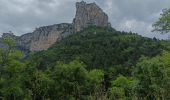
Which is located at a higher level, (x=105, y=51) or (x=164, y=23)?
(x=105, y=51)

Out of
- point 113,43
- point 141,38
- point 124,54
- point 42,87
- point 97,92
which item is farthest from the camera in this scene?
point 141,38

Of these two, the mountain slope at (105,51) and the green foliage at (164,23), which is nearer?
the green foliage at (164,23)

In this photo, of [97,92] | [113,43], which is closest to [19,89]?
[97,92]

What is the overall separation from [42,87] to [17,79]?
6539mm

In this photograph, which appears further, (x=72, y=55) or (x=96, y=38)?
(x=96, y=38)

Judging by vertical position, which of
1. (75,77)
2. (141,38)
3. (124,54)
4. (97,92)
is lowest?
(97,92)

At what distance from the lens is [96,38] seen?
498 ft

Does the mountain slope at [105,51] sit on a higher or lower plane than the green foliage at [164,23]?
higher

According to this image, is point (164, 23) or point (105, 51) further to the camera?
point (105, 51)

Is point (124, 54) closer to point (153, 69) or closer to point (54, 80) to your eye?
point (54, 80)

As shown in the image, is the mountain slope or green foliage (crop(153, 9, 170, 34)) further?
the mountain slope

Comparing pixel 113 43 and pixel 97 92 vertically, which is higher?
pixel 113 43

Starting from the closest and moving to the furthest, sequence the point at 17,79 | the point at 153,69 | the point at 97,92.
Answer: the point at 97,92 < the point at 153,69 < the point at 17,79

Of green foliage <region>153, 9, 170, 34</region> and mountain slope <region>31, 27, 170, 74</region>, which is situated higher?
mountain slope <region>31, 27, 170, 74</region>
